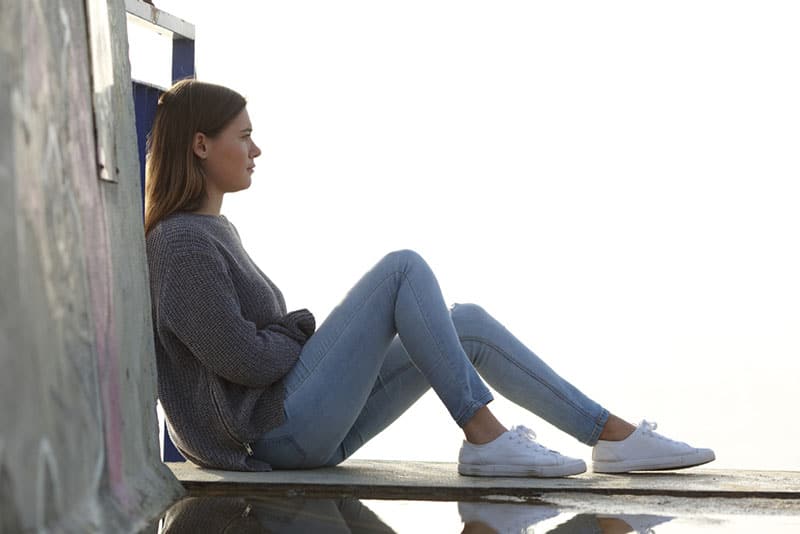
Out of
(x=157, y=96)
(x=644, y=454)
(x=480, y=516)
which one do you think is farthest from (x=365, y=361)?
(x=157, y=96)

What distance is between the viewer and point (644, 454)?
121 inches

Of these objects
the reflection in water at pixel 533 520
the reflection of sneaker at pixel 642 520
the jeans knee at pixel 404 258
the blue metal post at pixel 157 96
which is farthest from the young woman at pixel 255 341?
the blue metal post at pixel 157 96

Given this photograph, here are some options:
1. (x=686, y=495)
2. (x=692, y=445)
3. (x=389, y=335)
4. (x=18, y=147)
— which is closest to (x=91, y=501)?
(x=18, y=147)

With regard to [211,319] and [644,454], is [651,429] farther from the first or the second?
[211,319]

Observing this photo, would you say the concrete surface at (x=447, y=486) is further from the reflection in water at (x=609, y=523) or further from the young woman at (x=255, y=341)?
the reflection in water at (x=609, y=523)

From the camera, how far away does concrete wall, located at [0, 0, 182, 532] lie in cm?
148

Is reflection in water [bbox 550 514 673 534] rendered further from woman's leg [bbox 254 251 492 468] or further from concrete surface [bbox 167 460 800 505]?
woman's leg [bbox 254 251 492 468]

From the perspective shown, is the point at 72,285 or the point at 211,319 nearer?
the point at 72,285

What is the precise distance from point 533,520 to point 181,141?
4.04 feet

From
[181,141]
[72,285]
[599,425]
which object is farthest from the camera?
[599,425]

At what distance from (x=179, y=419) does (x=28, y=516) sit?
1.38m

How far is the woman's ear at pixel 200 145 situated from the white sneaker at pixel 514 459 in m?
0.89

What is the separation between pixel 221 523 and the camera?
2244 millimetres

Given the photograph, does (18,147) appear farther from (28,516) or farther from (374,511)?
(374,511)
